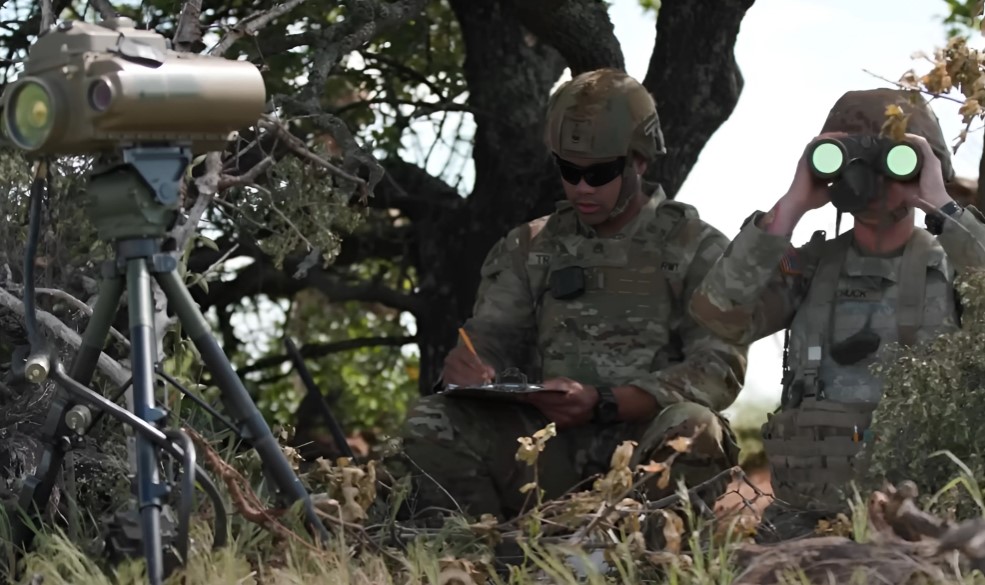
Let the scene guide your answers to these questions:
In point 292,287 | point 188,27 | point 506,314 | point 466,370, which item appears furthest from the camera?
point 292,287

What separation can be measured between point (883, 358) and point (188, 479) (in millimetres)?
1872

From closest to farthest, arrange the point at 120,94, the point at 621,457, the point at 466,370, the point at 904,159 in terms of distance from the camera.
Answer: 1. the point at 120,94
2. the point at 621,457
3. the point at 904,159
4. the point at 466,370

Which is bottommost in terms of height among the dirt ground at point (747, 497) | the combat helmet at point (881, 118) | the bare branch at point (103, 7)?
the dirt ground at point (747, 497)

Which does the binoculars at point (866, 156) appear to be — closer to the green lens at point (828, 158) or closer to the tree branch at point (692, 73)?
the green lens at point (828, 158)

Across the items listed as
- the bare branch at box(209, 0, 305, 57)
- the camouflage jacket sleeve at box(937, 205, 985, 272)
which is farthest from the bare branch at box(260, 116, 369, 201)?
the camouflage jacket sleeve at box(937, 205, 985, 272)

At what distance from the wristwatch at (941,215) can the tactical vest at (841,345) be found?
8.2 inches

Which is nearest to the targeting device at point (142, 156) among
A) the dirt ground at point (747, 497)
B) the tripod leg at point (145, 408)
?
the tripod leg at point (145, 408)

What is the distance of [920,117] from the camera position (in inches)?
184

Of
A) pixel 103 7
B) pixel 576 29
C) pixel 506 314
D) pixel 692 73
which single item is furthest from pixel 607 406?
pixel 576 29

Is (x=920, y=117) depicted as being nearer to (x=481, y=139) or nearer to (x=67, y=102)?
(x=67, y=102)

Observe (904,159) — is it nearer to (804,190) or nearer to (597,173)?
(804,190)

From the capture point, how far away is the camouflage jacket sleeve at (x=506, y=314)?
218 inches

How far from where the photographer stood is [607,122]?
5.33 meters

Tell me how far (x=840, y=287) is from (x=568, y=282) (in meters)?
1.01
